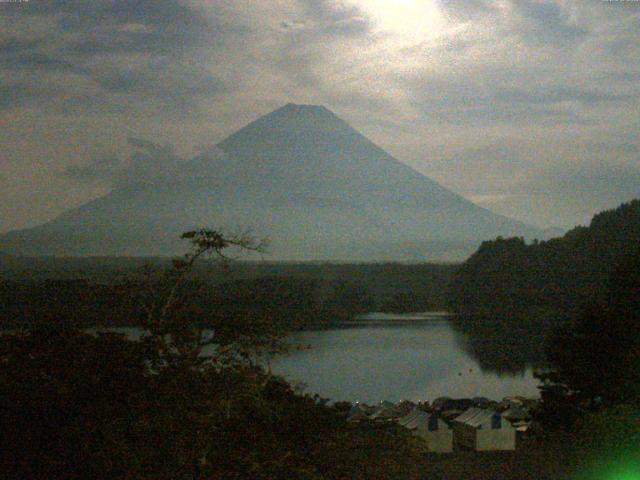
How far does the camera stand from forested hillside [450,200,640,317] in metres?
32.5

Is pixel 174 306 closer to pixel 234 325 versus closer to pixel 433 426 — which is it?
pixel 234 325

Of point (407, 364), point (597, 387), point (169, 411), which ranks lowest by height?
point (407, 364)

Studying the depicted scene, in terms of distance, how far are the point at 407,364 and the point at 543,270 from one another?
46.1 feet

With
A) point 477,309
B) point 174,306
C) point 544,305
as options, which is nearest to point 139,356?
point 174,306

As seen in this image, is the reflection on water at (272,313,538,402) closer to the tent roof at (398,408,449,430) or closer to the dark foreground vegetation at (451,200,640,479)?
the tent roof at (398,408,449,430)

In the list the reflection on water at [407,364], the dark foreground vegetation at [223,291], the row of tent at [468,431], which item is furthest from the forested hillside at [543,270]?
the row of tent at [468,431]

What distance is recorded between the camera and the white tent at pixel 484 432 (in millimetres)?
8570

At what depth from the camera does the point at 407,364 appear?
24.1m

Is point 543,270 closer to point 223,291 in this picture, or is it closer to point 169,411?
point 223,291

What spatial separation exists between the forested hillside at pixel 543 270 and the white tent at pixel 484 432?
22182 millimetres

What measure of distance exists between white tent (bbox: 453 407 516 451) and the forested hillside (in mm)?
22182

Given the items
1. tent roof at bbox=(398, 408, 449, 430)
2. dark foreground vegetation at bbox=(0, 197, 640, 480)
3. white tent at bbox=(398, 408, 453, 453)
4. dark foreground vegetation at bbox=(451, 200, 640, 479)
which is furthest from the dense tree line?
tent roof at bbox=(398, 408, 449, 430)

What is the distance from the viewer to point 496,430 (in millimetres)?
8742

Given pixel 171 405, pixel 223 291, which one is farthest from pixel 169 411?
pixel 223 291
